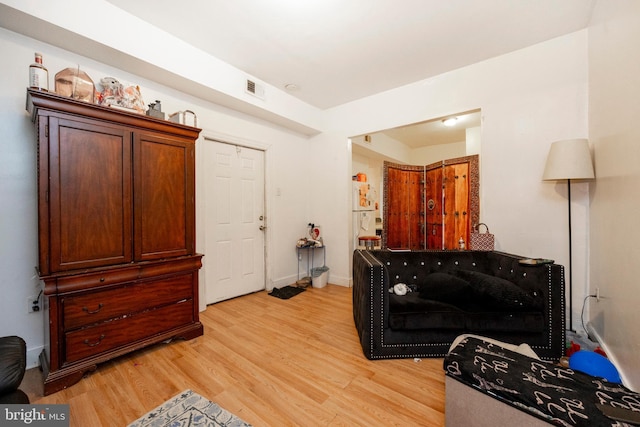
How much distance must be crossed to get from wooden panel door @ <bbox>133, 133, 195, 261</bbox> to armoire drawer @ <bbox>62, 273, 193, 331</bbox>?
25 cm

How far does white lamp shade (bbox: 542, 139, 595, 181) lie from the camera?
217 centimetres

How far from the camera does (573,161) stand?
86.4 inches

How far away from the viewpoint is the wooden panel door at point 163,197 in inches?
83.2

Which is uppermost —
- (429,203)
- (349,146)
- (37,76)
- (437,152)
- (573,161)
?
(437,152)

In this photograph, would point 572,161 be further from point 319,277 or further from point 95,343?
point 95,343

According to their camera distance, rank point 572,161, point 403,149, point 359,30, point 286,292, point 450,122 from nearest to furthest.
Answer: point 572,161
point 359,30
point 286,292
point 450,122
point 403,149

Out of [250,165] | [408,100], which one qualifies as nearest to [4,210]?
[250,165]

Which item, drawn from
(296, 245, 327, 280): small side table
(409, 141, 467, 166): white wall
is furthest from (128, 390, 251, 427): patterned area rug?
(409, 141, 467, 166): white wall

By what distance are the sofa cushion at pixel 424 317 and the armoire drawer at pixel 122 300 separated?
6.10 feet

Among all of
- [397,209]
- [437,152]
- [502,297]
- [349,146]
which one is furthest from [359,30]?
[437,152]

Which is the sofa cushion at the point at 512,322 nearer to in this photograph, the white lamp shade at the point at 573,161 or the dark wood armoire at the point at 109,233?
the white lamp shade at the point at 573,161

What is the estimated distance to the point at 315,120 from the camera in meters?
4.19

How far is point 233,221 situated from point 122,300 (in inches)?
64.4

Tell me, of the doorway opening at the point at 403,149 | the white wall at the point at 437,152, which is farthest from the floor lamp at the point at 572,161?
the white wall at the point at 437,152
